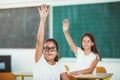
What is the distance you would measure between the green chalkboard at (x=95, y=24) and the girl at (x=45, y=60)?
9.74 ft

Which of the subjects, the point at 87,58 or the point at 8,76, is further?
the point at 87,58

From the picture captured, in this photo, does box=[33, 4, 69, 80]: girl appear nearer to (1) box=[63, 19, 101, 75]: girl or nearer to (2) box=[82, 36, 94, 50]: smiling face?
(1) box=[63, 19, 101, 75]: girl

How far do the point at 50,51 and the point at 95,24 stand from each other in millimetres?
3095

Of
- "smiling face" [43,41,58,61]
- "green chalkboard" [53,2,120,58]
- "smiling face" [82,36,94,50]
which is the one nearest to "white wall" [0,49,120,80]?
"green chalkboard" [53,2,120,58]

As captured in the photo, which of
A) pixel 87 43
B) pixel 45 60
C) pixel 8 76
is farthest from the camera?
pixel 87 43

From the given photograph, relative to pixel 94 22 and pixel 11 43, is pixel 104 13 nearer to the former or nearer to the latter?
pixel 94 22

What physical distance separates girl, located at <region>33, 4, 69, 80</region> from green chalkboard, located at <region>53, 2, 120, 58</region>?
2969mm

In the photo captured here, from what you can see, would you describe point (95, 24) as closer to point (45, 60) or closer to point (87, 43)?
point (87, 43)

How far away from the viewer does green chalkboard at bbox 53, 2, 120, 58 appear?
475 cm

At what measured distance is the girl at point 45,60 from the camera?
6.12ft

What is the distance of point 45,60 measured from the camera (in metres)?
1.93

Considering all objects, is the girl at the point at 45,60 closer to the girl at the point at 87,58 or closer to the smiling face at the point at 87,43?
the girl at the point at 87,58

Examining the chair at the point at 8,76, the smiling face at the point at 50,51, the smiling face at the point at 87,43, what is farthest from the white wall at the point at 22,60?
the smiling face at the point at 50,51

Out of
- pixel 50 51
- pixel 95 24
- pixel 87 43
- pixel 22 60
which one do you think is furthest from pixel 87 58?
pixel 22 60
